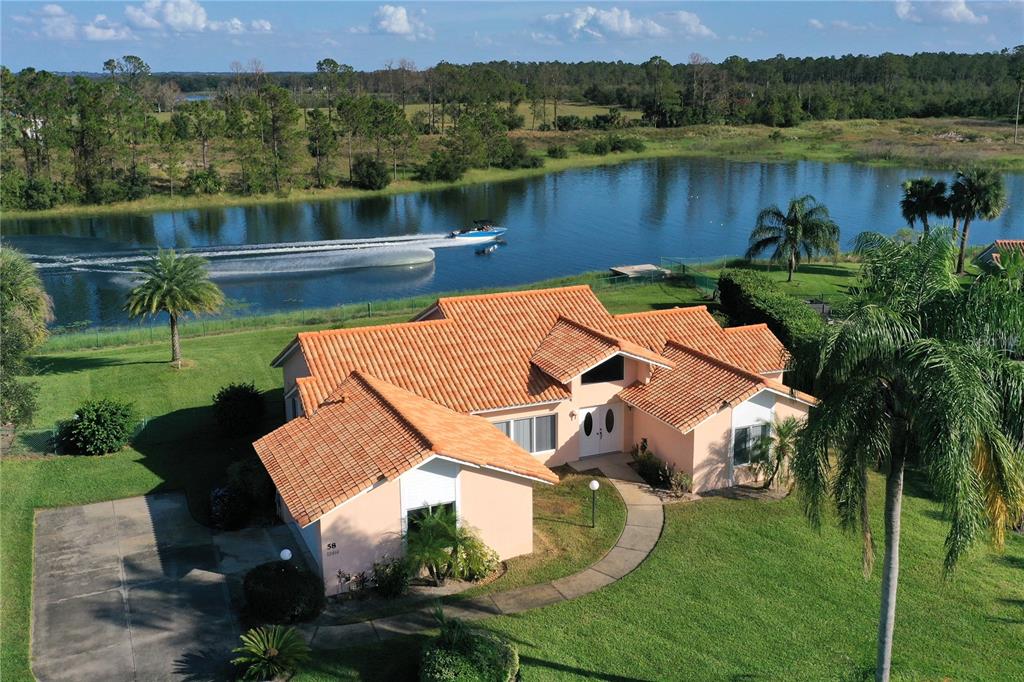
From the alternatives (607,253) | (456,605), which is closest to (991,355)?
(456,605)

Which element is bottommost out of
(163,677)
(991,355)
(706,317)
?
(163,677)

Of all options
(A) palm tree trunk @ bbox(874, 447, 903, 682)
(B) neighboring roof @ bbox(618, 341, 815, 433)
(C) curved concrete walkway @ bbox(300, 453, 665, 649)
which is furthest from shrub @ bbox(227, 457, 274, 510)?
(A) palm tree trunk @ bbox(874, 447, 903, 682)

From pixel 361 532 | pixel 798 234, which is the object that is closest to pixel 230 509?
pixel 361 532

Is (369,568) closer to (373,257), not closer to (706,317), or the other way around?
(706,317)

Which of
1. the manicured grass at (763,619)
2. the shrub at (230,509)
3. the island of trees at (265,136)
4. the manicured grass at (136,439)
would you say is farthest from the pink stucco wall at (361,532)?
the island of trees at (265,136)

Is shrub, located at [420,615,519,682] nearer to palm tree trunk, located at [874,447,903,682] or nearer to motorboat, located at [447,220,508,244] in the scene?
palm tree trunk, located at [874,447,903,682]

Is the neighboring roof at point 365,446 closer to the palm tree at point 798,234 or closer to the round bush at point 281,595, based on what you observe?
the round bush at point 281,595

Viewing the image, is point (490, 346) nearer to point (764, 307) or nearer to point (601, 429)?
point (601, 429)
